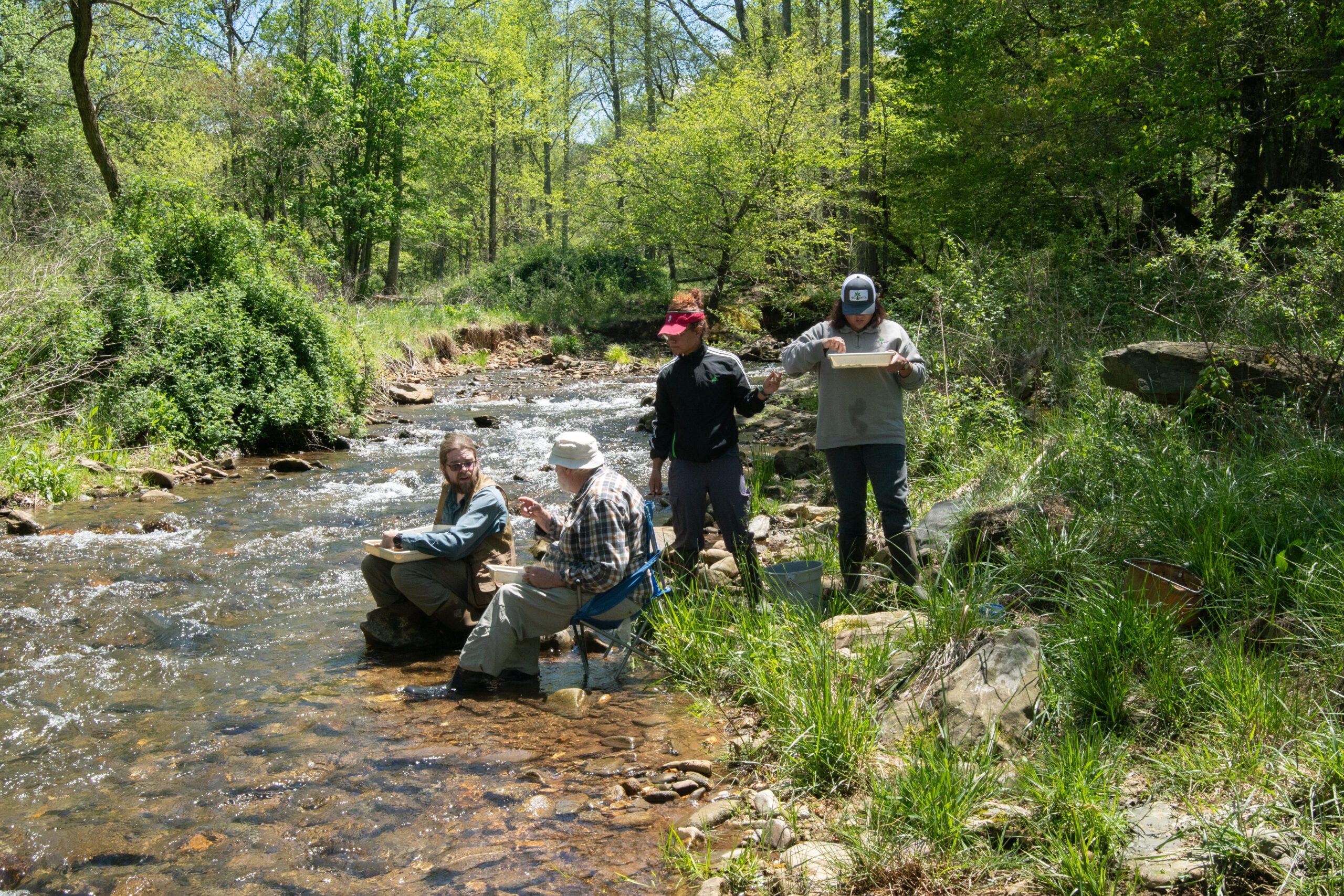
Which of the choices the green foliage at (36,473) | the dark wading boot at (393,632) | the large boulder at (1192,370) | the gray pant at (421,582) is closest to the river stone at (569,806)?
the gray pant at (421,582)

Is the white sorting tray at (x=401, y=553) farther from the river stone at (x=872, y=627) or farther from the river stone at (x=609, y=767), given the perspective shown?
the river stone at (x=872, y=627)

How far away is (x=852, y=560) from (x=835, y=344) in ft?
4.15

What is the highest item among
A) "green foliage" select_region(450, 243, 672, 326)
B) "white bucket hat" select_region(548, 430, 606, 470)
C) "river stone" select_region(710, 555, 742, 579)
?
"green foliage" select_region(450, 243, 672, 326)

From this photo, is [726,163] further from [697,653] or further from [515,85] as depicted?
[697,653]

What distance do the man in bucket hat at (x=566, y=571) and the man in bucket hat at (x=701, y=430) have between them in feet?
1.61

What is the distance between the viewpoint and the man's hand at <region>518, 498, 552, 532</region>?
203 inches

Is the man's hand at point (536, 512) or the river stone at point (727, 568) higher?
the man's hand at point (536, 512)

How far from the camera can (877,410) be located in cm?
533

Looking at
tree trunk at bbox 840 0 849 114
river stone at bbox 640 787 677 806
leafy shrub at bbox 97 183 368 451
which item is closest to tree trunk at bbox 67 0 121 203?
leafy shrub at bbox 97 183 368 451

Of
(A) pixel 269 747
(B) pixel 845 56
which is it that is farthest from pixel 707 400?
(B) pixel 845 56

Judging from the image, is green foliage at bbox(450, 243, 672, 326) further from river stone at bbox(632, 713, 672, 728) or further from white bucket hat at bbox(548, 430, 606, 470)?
river stone at bbox(632, 713, 672, 728)

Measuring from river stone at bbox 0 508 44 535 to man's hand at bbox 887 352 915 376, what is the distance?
7.73 m

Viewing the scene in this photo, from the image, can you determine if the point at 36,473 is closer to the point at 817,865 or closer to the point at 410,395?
the point at 410,395

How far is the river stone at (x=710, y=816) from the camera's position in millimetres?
3680
